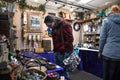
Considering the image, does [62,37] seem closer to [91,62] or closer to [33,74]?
[33,74]

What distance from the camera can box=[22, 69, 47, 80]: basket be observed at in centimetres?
147

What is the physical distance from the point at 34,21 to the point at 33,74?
343 cm

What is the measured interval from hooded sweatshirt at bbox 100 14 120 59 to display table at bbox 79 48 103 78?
59.6 inches

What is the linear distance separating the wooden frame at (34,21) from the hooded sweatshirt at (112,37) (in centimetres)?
302

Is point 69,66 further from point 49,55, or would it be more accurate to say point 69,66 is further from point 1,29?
point 49,55

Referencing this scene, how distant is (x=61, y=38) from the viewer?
2307 mm

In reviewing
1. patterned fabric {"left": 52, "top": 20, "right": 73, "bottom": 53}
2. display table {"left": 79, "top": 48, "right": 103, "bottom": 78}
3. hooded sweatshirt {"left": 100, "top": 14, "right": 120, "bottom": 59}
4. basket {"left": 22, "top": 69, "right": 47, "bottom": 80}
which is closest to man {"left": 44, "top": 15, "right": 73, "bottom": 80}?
patterned fabric {"left": 52, "top": 20, "right": 73, "bottom": 53}

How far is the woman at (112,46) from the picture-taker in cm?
212

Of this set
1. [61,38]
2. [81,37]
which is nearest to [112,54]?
[61,38]

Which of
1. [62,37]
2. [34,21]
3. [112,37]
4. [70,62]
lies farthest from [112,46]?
[34,21]

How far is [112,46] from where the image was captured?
7.01 ft

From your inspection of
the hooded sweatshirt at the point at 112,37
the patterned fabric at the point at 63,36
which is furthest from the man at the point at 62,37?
the hooded sweatshirt at the point at 112,37

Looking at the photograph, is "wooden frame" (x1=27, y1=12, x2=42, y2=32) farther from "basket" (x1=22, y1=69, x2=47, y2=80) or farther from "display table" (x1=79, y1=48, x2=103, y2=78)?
"basket" (x1=22, y1=69, x2=47, y2=80)

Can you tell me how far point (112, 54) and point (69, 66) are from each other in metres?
0.69
